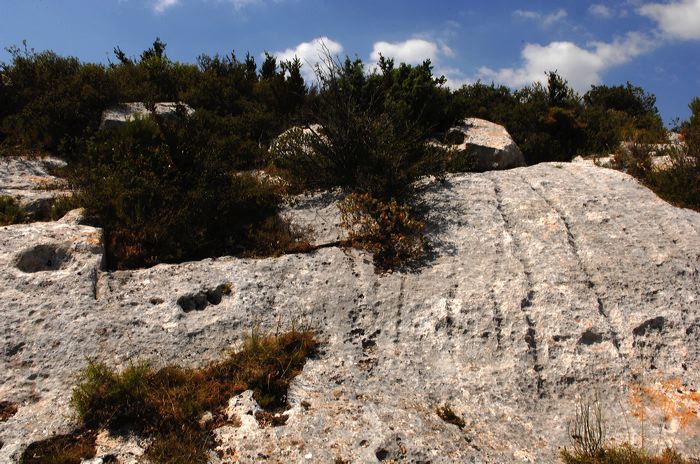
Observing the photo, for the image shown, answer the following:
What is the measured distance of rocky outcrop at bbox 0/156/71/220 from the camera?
8438mm

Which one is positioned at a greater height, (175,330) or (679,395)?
(175,330)

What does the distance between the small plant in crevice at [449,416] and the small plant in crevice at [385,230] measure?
2508 mm

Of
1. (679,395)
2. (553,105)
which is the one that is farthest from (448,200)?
(553,105)

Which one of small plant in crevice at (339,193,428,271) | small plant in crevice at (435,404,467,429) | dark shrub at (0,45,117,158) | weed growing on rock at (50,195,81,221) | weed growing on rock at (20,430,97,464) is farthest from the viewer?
dark shrub at (0,45,117,158)

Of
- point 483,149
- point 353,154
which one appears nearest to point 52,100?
point 353,154

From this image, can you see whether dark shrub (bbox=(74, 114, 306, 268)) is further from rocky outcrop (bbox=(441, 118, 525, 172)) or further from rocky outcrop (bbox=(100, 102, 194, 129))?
rocky outcrop (bbox=(441, 118, 525, 172))

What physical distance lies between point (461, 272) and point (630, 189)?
4218mm

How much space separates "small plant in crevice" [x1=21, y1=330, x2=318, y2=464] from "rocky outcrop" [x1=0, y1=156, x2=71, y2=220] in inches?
168

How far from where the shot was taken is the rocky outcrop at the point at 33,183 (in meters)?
8.44

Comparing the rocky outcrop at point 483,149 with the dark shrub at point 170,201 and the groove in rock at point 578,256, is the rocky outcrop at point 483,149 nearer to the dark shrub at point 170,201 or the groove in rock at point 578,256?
the groove in rock at point 578,256

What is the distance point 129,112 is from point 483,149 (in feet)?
29.5

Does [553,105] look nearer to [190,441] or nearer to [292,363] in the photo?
[292,363]

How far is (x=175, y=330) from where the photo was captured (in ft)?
20.1

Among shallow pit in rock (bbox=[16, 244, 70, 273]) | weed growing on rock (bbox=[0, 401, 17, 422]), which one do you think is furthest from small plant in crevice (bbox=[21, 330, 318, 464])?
shallow pit in rock (bbox=[16, 244, 70, 273])
